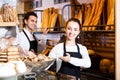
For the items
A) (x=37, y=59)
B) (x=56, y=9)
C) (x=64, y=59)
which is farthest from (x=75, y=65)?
(x=56, y=9)

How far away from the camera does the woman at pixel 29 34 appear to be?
190 cm

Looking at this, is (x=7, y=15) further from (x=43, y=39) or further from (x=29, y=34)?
(x=43, y=39)

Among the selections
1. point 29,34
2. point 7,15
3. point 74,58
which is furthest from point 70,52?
point 7,15

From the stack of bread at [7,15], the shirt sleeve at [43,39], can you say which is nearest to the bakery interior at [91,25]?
the shirt sleeve at [43,39]

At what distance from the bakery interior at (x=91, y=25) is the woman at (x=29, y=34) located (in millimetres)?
43

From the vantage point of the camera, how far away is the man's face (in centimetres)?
204

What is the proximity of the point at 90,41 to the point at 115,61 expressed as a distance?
473 millimetres

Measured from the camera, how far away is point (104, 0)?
2.08 metres

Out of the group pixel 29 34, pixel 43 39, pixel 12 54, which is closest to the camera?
pixel 12 54

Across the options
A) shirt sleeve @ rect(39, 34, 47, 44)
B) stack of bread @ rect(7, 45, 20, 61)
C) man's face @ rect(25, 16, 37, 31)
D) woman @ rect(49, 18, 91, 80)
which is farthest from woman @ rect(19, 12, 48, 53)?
stack of bread @ rect(7, 45, 20, 61)

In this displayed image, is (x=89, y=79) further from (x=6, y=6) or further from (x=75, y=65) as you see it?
(x=6, y=6)

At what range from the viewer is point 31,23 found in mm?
2074

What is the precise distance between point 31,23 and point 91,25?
526 millimetres

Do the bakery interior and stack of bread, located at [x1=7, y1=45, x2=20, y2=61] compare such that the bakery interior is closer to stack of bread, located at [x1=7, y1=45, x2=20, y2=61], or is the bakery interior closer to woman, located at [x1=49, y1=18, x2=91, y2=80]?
woman, located at [x1=49, y1=18, x2=91, y2=80]
